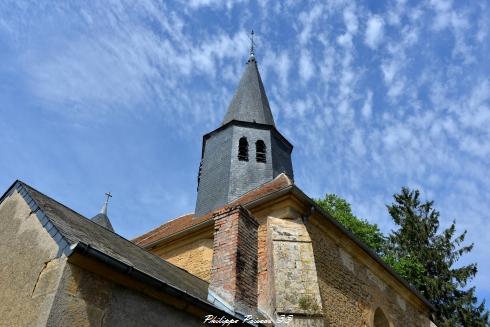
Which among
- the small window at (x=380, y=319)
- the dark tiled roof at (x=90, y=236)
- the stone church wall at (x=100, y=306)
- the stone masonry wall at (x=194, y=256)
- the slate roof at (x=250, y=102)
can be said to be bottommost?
the stone church wall at (x=100, y=306)

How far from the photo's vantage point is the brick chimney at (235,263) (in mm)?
6547

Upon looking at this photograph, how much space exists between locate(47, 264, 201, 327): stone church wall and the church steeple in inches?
255

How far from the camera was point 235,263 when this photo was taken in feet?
22.7

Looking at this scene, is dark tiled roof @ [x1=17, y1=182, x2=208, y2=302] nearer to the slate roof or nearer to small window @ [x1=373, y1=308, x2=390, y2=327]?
small window @ [x1=373, y1=308, x2=390, y2=327]

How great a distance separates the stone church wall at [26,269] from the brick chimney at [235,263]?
8.61ft

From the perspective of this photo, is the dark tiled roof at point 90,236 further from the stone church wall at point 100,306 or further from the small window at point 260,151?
the small window at point 260,151

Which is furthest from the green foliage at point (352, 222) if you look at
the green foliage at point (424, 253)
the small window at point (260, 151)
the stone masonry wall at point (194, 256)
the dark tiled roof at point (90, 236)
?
the dark tiled roof at point (90, 236)

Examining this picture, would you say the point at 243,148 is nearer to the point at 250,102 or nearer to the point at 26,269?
the point at 250,102

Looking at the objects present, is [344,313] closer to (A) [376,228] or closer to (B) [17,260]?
(B) [17,260]

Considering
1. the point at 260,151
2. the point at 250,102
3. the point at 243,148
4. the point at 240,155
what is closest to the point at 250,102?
the point at 250,102

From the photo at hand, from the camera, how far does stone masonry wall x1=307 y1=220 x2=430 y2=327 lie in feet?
25.9

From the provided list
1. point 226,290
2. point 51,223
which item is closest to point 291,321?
point 226,290

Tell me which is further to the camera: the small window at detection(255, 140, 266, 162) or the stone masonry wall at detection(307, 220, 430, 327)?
the small window at detection(255, 140, 266, 162)

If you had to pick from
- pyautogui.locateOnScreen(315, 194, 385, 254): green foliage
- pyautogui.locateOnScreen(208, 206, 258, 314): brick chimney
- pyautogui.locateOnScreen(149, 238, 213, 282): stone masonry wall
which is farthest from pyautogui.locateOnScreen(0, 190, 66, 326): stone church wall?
pyautogui.locateOnScreen(315, 194, 385, 254): green foliage
